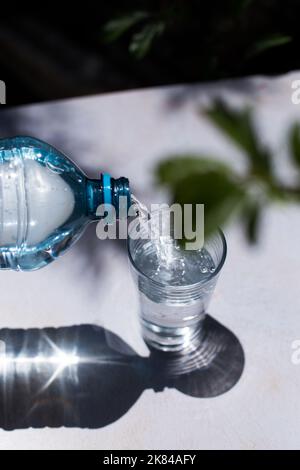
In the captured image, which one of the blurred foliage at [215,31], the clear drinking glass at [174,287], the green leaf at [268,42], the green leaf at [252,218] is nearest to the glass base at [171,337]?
the clear drinking glass at [174,287]

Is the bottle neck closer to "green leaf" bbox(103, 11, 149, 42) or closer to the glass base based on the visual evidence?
the glass base

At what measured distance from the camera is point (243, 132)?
43 centimetres

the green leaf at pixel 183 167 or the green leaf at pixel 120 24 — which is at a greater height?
the green leaf at pixel 120 24

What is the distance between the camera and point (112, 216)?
979 mm

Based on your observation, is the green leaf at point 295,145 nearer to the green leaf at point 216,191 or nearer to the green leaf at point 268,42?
the green leaf at point 216,191

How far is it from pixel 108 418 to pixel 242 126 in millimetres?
624

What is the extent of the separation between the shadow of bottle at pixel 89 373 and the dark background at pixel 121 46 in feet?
3.82

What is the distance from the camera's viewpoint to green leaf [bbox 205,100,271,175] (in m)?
0.43

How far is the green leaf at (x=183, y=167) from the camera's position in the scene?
445 mm

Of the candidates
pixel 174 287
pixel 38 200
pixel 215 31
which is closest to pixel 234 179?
pixel 174 287

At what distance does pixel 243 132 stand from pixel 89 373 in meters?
0.65

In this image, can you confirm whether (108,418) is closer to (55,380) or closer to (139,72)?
(55,380)

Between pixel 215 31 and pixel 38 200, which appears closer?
pixel 38 200

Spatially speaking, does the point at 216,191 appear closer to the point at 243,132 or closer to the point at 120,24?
the point at 243,132
